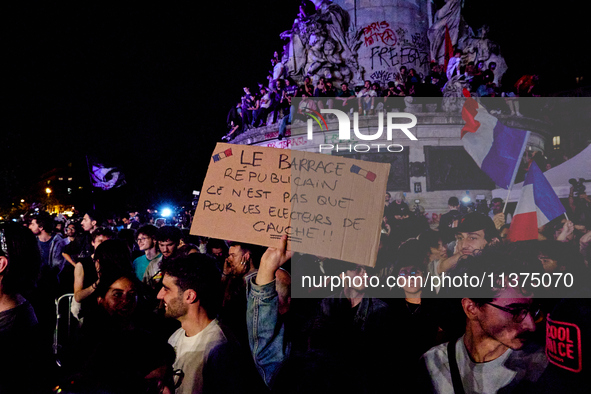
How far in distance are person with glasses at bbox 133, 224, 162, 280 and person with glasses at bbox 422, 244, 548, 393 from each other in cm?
481

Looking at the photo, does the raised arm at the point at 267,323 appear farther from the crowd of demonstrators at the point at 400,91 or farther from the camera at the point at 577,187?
the crowd of demonstrators at the point at 400,91

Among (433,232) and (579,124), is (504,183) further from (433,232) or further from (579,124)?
(579,124)

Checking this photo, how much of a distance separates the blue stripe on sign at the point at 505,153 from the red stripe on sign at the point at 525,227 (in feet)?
10.0

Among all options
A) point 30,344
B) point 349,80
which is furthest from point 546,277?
point 349,80

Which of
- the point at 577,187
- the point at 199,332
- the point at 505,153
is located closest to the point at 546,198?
the point at 505,153

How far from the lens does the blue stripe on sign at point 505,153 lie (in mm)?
8430

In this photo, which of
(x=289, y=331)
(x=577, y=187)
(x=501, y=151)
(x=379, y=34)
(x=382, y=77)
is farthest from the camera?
(x=379, y=34)

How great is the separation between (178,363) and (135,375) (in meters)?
0.63

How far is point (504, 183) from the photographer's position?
29.5 feet

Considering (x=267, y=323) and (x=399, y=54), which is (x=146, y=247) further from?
(x=399, y=54)

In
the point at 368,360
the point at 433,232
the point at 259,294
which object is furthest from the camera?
the point at 433,232

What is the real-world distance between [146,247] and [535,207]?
5908 mm

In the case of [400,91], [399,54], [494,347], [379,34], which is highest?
[379,34]

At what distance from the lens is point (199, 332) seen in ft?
8.80
